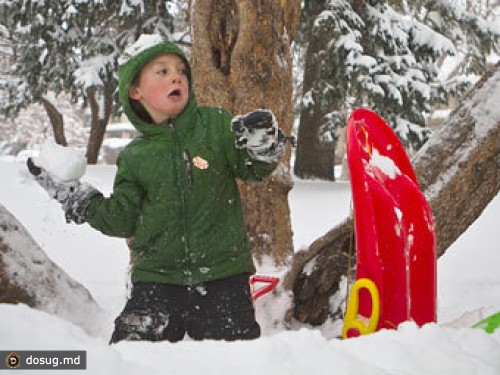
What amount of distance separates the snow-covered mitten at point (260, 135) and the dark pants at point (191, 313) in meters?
0.53

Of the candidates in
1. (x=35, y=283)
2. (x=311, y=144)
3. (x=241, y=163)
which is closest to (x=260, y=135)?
(x=241, y=163)

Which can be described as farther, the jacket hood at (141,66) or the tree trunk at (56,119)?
the tree trunk at (56,119)

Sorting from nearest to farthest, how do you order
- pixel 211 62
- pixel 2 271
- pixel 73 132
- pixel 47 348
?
pixel 47 348 < pixel 2 271 < pixel 211 62 < pixel 73 132

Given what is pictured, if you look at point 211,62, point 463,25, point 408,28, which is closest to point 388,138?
point 211,62

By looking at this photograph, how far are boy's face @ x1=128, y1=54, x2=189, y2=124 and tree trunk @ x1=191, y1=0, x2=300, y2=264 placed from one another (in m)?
1.24

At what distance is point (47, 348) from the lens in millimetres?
1320

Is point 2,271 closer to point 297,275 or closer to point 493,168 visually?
point 297,275

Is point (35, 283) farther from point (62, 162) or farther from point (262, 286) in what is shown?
point (262, 286)

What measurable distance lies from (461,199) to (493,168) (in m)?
0.21

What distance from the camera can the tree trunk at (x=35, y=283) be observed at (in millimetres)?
2363

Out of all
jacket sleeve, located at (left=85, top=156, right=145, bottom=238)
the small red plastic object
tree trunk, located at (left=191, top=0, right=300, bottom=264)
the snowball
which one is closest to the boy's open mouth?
jacket sleeve, located at (left=85, top=156, right=145, bottom=238)

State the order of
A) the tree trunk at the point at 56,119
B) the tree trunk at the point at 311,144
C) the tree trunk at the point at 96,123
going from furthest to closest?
the tree trunk at the point at 56,119 < the tree trunk at the point at 96,123 < the tree trunk at the point at 311,144

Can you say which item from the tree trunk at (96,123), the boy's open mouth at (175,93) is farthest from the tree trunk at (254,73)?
the tree trunk at (96,123)

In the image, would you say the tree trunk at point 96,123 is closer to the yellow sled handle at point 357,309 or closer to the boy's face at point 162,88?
the boy's face at point 162,88
